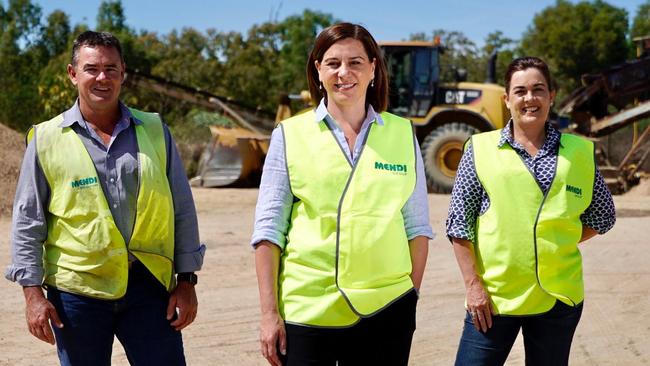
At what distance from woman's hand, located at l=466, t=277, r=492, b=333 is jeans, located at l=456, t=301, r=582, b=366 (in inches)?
1.1

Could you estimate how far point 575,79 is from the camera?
143 ft

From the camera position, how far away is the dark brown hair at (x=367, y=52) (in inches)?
114

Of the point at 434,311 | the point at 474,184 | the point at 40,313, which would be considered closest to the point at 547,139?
the point at 474,184

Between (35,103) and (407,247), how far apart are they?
31.4 metres

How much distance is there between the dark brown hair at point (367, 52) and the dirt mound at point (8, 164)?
37.6 feet

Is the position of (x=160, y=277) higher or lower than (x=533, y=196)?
lower

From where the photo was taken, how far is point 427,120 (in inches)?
742

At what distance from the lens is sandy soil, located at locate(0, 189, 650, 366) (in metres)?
6.00

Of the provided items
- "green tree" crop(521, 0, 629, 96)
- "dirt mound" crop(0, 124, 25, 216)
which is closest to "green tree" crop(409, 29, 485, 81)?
"green tree" crop(521, 0, 629, 96)

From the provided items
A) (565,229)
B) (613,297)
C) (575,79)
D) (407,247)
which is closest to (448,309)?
(613,297)

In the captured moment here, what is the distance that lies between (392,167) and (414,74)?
626 inches

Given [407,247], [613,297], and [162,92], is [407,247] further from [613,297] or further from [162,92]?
[162,92]

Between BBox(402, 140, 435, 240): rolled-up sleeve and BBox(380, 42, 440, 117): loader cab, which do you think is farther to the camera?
BBox(380, 42, 440, 117): loader cab

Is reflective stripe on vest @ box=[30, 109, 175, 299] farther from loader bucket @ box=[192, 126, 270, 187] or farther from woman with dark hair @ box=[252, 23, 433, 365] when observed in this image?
loader bucket @ box=[192, 126, 270, 187]
